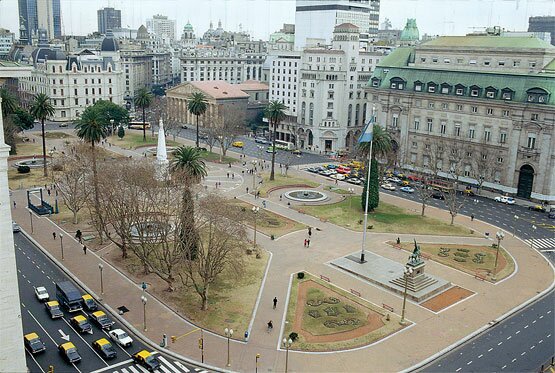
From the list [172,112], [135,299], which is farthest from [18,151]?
[135,299]

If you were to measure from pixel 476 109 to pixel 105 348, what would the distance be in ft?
307

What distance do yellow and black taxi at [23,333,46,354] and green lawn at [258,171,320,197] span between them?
61566mm

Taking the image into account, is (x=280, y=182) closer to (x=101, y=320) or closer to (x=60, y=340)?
(x=101, y=320)

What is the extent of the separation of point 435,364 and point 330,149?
358ft

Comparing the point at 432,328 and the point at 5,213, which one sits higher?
the point at 5,213

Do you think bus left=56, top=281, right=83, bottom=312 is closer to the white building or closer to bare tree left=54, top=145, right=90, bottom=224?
bare tree left=54, top=145, right=90, bottom=224

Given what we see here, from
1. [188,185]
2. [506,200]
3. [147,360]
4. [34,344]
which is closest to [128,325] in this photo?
[147,360]

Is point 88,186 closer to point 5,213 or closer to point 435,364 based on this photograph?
point 5,213

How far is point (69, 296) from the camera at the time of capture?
185ft

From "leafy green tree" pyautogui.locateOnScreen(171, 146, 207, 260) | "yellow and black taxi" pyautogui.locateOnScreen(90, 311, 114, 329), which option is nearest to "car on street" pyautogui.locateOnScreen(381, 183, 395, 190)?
"leafy green tree" pyautogui.locateOnScreen(171, 146, 207, 260)

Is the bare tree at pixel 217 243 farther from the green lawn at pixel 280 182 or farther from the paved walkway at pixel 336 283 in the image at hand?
the green lawn at pixel 280 182

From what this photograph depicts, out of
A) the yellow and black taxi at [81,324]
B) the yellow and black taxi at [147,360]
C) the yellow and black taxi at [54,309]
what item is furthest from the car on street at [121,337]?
the yellow and black taxi at [54,309]

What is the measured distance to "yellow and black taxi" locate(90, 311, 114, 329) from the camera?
2111 inches

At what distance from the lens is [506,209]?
10106cm
